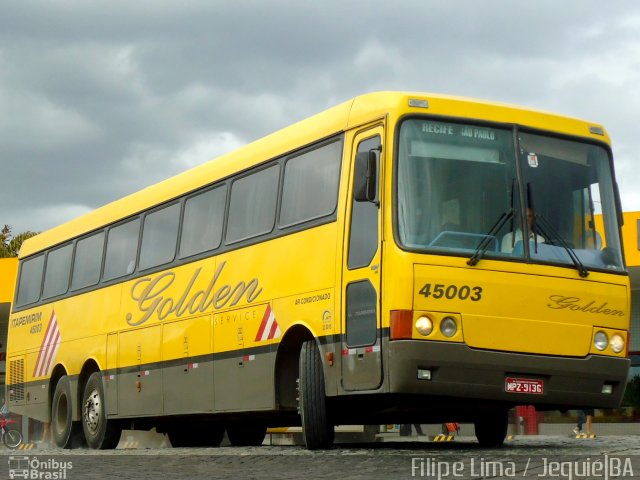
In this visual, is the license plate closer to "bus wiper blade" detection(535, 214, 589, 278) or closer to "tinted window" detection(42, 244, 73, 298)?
"bus wiper blade" detection(535, 214, 589, 278)

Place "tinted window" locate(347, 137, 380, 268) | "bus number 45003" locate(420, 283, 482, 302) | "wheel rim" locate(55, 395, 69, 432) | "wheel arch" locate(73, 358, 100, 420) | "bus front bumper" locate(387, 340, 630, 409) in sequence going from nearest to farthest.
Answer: "bus front bumper" locate(387, 340, 630, 409) < "bus number 45003" locate(420, 283, 482, 302) < "tinted window" locate(347, 137, 380, 268) < "wheel arch" locate(73, 358, 100, 420) < "wheel rim" locate(55, 395, 69, 432)

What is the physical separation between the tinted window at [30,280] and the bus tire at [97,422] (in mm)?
3380

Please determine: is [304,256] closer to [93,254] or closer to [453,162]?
[453,162]

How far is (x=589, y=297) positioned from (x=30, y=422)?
114 ft

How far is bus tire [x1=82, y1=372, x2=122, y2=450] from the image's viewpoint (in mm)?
18141

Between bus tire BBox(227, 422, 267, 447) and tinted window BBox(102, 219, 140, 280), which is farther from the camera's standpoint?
bus tire BBox(227, 422, 267, 447)

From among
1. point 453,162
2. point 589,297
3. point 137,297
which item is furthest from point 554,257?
point 137,297

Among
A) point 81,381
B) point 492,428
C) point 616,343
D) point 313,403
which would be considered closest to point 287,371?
point 313,403

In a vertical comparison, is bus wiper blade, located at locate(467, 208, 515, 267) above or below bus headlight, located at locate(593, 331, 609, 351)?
above

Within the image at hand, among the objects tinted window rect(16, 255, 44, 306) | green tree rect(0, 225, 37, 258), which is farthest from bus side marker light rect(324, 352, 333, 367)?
green tree rect(0, 225, 37, 258)

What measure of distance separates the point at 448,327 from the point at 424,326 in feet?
0.82

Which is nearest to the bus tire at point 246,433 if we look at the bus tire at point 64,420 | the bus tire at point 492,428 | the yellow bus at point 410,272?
the bus tire at point 64,420

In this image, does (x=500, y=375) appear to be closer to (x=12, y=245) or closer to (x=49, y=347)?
(x=49, y=347)

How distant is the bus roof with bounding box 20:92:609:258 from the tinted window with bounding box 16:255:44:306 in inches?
194
